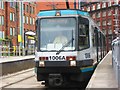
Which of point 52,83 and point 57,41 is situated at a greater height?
point 57,41

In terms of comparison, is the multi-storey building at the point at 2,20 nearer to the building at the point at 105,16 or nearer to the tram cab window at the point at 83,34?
the building at the point at 105,16

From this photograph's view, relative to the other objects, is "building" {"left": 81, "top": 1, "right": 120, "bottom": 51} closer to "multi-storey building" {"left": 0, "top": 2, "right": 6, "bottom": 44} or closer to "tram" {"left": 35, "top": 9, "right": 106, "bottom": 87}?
"multi-storey building" {"left": 0, "top": 2, "right": 6, "bottom": 44}

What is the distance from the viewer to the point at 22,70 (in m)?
24.9

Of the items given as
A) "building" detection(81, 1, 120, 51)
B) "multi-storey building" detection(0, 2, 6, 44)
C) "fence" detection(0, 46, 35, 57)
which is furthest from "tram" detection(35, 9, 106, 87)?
"building" detection(81, 1, 120, 51)

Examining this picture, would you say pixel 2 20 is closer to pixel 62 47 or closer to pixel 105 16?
pixel 105 16

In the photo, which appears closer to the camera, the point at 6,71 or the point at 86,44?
the point at 86,44

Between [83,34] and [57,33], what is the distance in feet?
3.47

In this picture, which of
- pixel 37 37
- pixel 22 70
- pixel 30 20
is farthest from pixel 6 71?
pixel 30 20

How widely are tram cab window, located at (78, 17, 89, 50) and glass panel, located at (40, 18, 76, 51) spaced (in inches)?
11.5

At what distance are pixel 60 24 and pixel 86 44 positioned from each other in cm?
133

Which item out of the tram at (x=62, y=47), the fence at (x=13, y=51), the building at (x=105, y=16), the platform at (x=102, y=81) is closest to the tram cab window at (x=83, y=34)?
the tram at (x=62, y=47)

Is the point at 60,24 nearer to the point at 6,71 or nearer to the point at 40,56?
the point at 40,56

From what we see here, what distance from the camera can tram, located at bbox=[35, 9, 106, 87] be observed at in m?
13.2

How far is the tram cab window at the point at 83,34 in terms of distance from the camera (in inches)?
537
